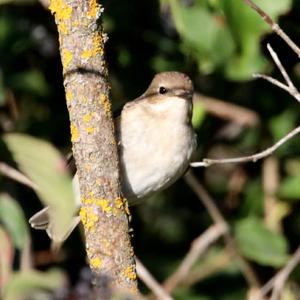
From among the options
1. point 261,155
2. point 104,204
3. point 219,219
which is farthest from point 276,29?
point 219,219

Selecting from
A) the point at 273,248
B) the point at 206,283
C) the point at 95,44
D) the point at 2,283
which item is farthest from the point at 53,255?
the point at 95,44

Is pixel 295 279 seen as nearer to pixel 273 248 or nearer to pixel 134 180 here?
pixel 273 248

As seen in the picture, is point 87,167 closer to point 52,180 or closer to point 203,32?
point 52,180

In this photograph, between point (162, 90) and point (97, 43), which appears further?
point (162, 90)

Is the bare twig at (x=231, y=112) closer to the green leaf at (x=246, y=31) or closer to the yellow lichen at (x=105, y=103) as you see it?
the green leaf at (x=246, y=31)

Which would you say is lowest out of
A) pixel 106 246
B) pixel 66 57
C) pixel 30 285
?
pixel 106 246
